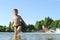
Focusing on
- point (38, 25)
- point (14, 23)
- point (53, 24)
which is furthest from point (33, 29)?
point (14, 23)

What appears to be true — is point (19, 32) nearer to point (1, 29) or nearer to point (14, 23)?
point (14, 23)

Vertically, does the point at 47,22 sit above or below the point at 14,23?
above

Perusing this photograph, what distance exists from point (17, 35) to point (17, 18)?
778 mm

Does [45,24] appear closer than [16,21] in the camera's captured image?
No

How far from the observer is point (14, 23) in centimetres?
1151

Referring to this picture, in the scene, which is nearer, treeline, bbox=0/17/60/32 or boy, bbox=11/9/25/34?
boy, bbox=11/9/25/34

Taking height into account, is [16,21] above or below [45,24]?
below

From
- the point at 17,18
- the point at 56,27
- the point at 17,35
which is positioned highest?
the point at 56,27

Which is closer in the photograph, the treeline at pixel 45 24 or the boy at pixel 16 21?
the boy at pixel 16 21

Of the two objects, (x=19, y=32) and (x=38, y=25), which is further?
(x=38, y=25)

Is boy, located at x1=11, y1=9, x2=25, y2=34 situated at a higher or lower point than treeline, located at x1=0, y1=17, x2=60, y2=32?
lower

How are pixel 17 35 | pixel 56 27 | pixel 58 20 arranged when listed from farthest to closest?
pixel 58 20
pixel 56 27
pixel 17 35

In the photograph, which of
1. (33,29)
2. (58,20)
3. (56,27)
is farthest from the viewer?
(33,29)

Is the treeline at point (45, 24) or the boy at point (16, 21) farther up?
the treeline at point (45, 24)
